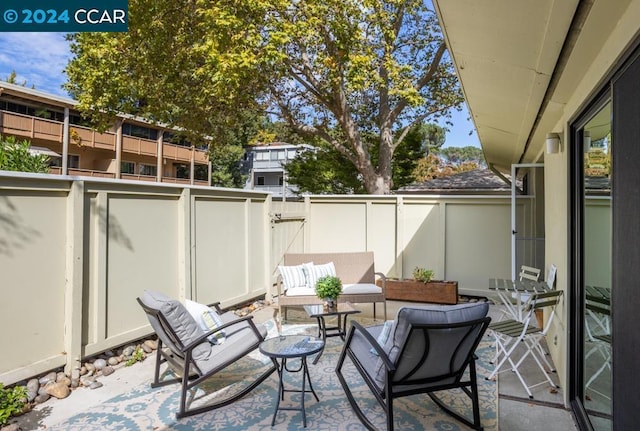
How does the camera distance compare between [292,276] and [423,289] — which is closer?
[292,276]

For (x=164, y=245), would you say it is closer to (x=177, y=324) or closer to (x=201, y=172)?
(x=177, y=324)

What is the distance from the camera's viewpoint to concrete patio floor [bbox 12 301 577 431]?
3014mm

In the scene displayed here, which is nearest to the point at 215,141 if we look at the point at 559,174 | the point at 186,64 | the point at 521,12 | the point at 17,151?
the point at 186,64

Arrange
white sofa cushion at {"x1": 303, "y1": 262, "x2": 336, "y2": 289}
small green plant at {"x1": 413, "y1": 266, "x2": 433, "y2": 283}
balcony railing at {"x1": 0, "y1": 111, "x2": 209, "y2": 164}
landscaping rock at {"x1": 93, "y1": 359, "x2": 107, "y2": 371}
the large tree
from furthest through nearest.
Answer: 1. balcony railing at {"x1": 0, "y1": 111, "x2": 209, "y2": 164}
2. the large tree
3. small green plant at {"x1": 413, "y1": 266, "x2": 433, "y2": 283}
4. white sofa cushion at {"x1": 303, "y1": 262, "x2": 336, "y2": 289}
5. landscaping rock at {"x1": 93, "y1": 359, "x2": 107, "y2": 371}

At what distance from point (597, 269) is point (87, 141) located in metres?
18.8

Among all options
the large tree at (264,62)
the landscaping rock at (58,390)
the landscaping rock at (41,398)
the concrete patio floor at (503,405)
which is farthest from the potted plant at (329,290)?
the large tree at (264,62)

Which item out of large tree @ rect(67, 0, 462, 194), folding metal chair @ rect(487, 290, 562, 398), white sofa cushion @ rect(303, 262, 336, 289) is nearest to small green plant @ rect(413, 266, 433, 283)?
white sofa cushion @ rect(303, 262, 336, 289)

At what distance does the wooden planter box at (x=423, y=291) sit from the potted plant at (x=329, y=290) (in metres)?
2.61

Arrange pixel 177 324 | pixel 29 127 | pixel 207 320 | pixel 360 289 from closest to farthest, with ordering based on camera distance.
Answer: pixel 177 324
pixel 207 320
pixel 360 289
pixel 29 127

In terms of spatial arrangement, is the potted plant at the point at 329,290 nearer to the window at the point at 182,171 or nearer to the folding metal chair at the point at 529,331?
the folding metal chair at the point at 529,331

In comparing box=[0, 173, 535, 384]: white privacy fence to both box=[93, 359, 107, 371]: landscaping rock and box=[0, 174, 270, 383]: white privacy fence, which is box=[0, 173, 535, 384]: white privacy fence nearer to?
box=[0, 174, 270, 383]: white privacy fence

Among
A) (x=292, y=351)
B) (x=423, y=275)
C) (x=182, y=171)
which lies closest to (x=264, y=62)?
(x=423, y=275)

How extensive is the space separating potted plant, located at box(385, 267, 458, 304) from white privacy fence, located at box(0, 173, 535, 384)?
71 centimetres

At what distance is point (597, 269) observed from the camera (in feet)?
8.41
